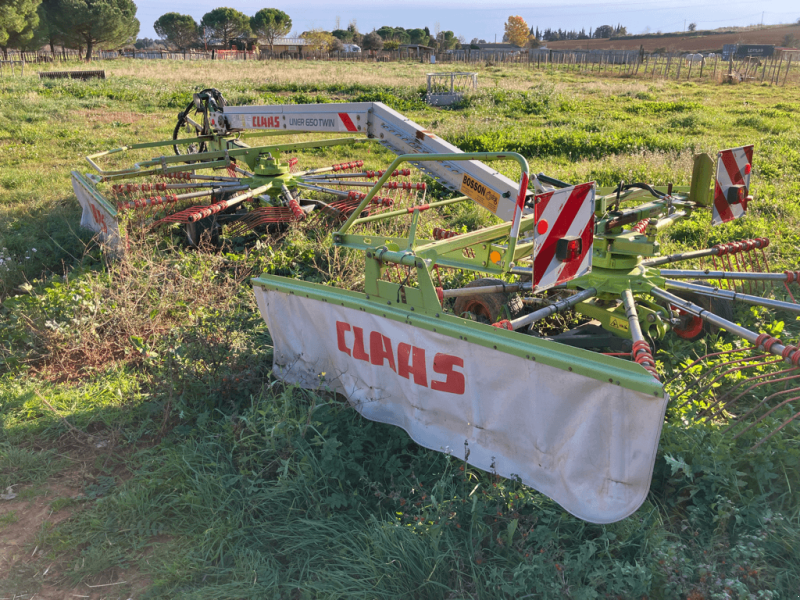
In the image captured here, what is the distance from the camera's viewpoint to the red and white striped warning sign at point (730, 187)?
14.4 ft

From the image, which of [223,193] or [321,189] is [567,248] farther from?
[223,193]

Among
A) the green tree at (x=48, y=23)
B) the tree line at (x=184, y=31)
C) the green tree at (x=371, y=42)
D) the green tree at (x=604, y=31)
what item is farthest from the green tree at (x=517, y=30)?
the green tree at (x=48, y=23)

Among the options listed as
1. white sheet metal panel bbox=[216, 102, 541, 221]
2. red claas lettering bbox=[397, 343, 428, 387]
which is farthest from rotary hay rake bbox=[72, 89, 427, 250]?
red claas lettering bbox=[397, 343, 428, 387]

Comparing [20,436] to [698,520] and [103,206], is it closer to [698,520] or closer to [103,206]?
[103,206]

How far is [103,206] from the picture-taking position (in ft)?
21.2

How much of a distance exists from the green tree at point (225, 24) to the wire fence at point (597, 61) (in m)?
29.3

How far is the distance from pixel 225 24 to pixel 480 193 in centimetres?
10842

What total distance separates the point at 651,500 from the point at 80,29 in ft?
223

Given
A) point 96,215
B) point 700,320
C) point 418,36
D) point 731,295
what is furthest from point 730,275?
point 418,36

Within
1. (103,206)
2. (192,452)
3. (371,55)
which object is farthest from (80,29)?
(192,452)

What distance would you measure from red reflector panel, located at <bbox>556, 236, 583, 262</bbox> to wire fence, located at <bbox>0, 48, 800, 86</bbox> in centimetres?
3159

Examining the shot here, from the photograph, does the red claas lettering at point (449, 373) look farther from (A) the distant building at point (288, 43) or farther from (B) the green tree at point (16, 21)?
(A) the distant building at point (288, 43)

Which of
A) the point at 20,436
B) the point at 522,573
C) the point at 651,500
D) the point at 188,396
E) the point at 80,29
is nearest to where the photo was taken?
the point at 522,573

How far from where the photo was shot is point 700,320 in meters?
4.32
